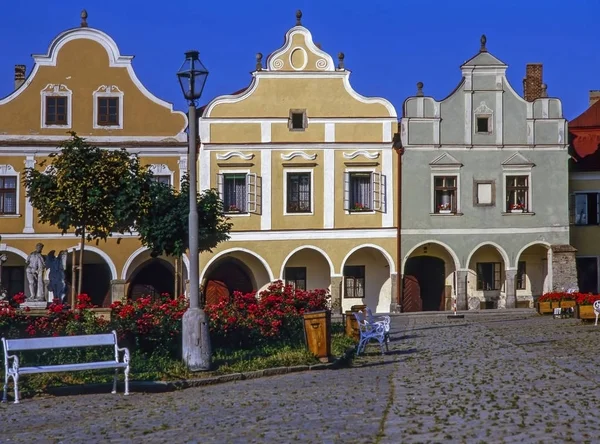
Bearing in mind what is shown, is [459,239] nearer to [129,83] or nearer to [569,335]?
[129,83]

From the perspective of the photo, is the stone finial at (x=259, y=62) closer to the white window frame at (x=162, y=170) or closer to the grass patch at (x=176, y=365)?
the white window frame at (x=162, y=170)

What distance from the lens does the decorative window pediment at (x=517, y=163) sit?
40.7m

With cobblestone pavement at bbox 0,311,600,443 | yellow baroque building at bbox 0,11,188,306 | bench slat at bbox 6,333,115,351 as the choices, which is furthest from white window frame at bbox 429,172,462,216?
bench slat at bbox 6,333,115,351

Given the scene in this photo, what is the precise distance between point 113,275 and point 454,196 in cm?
1298

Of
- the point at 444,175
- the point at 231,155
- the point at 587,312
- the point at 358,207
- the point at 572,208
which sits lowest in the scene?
the point at 587,312

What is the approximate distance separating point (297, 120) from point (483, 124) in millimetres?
7074

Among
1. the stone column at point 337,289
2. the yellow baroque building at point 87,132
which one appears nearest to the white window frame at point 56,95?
the yellow baroque building at point 87,132

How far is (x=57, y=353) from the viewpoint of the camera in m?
17.3

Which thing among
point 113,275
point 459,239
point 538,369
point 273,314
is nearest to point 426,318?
point 459,239

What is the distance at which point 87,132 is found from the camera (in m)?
39.1

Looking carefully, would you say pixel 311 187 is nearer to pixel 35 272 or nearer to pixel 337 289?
pixel 337 289

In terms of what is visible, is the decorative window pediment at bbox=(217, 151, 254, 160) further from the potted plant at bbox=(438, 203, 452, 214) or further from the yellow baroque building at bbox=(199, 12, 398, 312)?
the potted plant at bbox=(438, 203, 452, 214)

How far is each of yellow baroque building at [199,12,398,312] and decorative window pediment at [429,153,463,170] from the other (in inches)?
63.2

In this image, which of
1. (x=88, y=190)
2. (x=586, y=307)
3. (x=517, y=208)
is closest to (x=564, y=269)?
(x=517, y=208)
